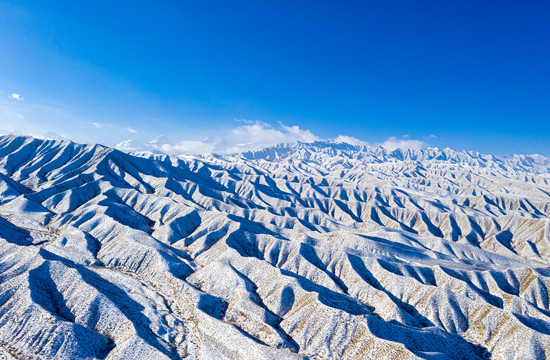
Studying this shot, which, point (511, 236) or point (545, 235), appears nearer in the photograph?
point (545, 235)

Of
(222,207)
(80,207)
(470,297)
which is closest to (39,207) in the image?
(80,207)

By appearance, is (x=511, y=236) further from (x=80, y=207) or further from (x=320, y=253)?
(x=80, y=207)

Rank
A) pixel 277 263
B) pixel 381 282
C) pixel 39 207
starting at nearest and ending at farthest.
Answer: pixel 381 282
pixel 277 263
pixel 39 207

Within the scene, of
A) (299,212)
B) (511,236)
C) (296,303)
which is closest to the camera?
(296,303)

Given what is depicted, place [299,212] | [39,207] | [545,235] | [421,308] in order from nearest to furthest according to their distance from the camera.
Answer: [421,308], [39,207], [545,235], [299,212]

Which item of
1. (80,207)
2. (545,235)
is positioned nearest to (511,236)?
(545,235)

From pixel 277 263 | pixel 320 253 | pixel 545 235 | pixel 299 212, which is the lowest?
pixel 277 263

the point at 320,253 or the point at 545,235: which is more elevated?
the point at 545,235

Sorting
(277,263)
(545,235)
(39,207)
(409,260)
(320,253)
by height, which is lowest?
(39,207)

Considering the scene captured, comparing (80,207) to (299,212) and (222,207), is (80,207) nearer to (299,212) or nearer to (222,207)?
(222,207)

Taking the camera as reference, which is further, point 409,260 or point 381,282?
point 409,260
